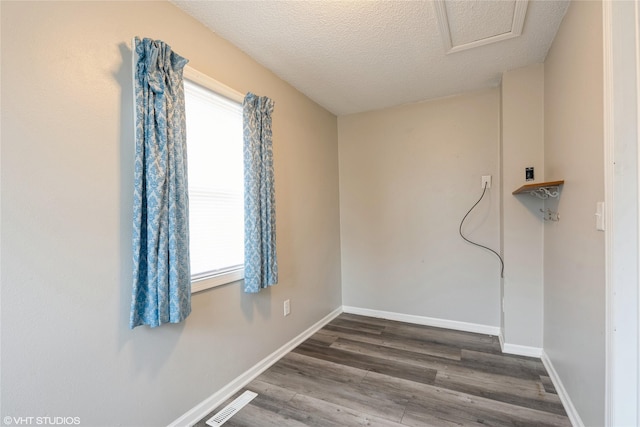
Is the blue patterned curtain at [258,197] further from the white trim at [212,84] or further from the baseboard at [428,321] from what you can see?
the baseboard at [428,321]

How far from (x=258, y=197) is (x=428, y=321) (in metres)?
2.35

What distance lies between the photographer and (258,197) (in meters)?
2.05

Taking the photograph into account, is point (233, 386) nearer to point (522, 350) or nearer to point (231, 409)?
point (231, 409)

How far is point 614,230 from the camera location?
3.76ft

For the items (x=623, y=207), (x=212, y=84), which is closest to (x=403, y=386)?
(x=623, y=207)

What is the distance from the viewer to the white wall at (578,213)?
4.29ft

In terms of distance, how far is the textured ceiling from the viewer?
1688mm

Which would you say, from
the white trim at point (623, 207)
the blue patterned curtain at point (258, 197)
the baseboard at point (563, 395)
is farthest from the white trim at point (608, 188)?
the blue patterned curtain at point (258, 197)

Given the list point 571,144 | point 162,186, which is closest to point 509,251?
point 571,144

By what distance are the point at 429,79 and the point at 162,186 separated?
2412mm

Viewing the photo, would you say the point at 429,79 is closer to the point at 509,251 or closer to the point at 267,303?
the point at 509,251

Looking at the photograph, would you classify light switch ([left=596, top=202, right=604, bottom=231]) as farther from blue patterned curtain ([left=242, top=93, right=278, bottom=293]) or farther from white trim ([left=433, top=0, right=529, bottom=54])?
blue patterned curtain ([left=242, top=93, right=278, bottom=293])

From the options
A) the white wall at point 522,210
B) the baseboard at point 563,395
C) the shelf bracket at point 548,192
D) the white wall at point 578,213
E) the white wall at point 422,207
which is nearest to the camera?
the white wall at point 578,213

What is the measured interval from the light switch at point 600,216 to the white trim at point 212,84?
2.13 meters
